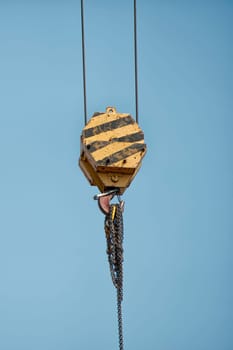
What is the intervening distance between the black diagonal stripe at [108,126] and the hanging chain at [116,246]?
2.10ft

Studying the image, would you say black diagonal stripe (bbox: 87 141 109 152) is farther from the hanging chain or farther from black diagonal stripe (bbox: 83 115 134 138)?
the hanging chain

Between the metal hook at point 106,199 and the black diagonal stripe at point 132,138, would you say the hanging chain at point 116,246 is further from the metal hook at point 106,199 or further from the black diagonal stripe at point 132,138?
the black diagonal stripe at point 132,138

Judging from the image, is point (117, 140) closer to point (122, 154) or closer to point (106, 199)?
point (122, 154)

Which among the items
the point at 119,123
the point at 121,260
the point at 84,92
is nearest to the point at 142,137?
the point at 119,123

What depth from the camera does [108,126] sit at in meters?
5.73

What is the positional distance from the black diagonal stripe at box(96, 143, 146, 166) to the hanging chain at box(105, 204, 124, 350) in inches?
13.1

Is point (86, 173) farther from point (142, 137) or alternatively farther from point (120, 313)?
point (120, 313)

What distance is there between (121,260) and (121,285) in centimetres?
19

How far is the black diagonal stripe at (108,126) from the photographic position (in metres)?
5.65

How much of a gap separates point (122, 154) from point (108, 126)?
1.08 feet

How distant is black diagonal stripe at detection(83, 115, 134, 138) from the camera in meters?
5.65

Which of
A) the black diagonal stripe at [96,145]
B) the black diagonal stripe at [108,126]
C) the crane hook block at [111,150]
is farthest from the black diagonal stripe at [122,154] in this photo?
the black diagonal stripe at [108,126]

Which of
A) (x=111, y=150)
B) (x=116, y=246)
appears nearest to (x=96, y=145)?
(x=111, y=150)

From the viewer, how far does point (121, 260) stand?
5336mm
